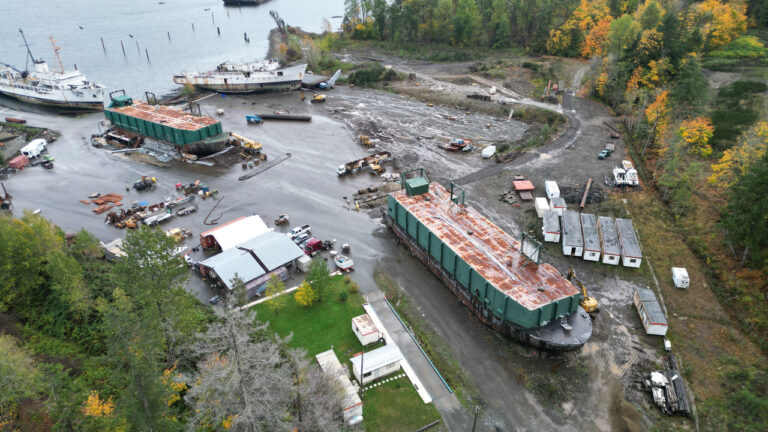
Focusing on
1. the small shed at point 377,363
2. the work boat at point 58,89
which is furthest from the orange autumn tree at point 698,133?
the work boat at point 58,89

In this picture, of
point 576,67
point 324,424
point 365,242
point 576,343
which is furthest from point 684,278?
point 576,67

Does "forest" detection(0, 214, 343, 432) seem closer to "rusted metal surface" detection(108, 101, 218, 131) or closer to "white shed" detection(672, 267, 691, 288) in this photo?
"white shed" detection(672, 267, 691, 288)

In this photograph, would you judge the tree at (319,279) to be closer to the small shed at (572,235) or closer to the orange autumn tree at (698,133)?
the small shed at (572,235)

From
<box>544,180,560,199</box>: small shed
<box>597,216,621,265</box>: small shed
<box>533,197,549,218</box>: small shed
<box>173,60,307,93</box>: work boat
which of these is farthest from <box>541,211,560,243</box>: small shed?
<box>173,60,307,93</box>: work boat

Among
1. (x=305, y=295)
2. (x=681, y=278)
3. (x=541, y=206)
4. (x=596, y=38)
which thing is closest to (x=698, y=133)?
(x=541, y=206)

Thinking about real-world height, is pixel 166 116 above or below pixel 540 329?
above

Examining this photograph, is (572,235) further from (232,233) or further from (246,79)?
(246,79)

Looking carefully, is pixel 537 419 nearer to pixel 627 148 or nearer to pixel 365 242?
pixel 365 242
